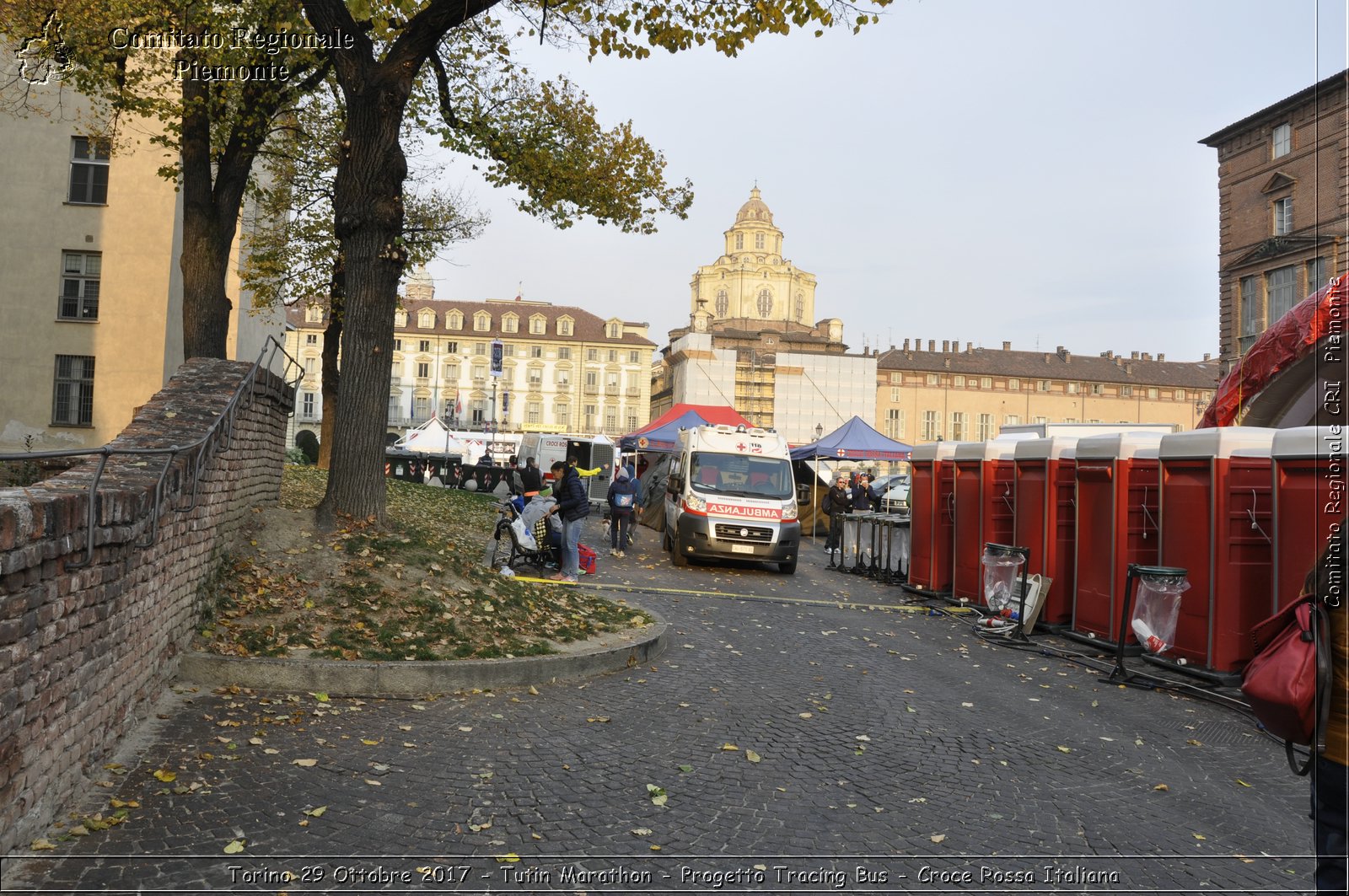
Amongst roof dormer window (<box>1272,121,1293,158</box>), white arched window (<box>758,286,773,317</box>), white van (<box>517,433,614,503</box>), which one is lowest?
white van (<box>517,433,614,503</box>)

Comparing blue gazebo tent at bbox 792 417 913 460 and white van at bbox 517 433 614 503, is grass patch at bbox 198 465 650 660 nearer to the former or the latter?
blue gazebo tent at bbox 792 417 913 460

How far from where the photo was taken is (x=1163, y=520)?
10109 millimetres

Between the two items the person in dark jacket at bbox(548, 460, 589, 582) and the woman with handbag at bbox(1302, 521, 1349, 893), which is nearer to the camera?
the woman with handbag at bbox(1302, 521, 1349, 893)

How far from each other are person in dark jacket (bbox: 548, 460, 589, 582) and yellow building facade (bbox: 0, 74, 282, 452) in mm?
19998

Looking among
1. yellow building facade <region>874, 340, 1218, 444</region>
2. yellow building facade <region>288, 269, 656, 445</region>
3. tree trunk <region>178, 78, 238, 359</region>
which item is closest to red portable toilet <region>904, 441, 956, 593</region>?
tree trunk <region>178, 78, 238, 359</region>

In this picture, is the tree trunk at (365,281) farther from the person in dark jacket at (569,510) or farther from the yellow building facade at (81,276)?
the yellow building facade at (81,276)

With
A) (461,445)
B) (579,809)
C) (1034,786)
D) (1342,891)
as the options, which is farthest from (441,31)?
(461,445)

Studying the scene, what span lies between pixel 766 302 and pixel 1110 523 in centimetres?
11546

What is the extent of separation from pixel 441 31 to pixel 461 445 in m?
39.0

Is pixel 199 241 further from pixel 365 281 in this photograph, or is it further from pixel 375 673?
pixel 375 673

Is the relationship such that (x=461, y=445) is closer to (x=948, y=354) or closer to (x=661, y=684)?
Answer: (x=661, y=684)

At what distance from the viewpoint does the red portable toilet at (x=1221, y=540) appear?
8984 mm

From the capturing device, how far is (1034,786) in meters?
5.64

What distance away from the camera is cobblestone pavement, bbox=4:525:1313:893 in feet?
13.7
